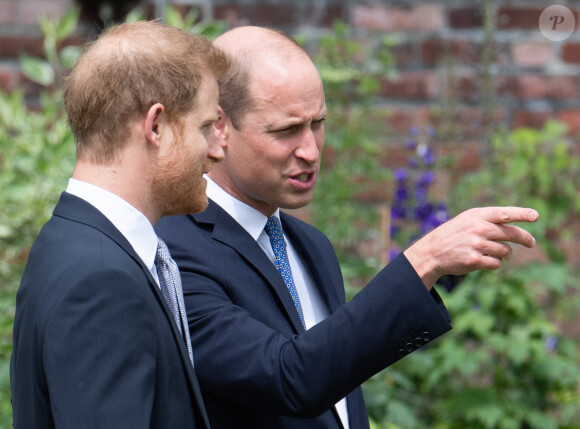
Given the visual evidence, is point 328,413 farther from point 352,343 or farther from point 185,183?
point 185,183

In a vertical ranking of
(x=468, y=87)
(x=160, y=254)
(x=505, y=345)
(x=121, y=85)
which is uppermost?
(x=121, y=85)

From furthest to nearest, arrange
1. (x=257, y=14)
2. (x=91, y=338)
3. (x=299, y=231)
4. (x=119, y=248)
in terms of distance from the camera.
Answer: (x=257, y=14), (x=299, y=231), (x=119, y=248), (x=91, y=338)

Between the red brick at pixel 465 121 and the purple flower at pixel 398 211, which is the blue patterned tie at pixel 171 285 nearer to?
the purple flower at pixel 398 211

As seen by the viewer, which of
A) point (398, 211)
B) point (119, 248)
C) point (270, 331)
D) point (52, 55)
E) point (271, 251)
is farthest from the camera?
point (398, 211)

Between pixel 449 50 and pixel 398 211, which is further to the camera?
pixel 449 50

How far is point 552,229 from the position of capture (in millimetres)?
3982

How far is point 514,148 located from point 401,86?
1.73 feet

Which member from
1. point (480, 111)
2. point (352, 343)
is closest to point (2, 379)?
point (352, 343)

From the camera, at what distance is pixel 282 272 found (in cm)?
206

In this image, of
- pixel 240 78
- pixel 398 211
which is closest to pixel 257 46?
pixel 240 78

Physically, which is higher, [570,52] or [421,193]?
[570,52]

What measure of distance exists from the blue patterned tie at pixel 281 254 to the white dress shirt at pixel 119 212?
1.83 ft

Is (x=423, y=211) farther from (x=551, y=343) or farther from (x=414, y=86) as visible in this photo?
(x=551, y=343)

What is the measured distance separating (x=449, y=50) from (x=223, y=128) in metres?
2.10
